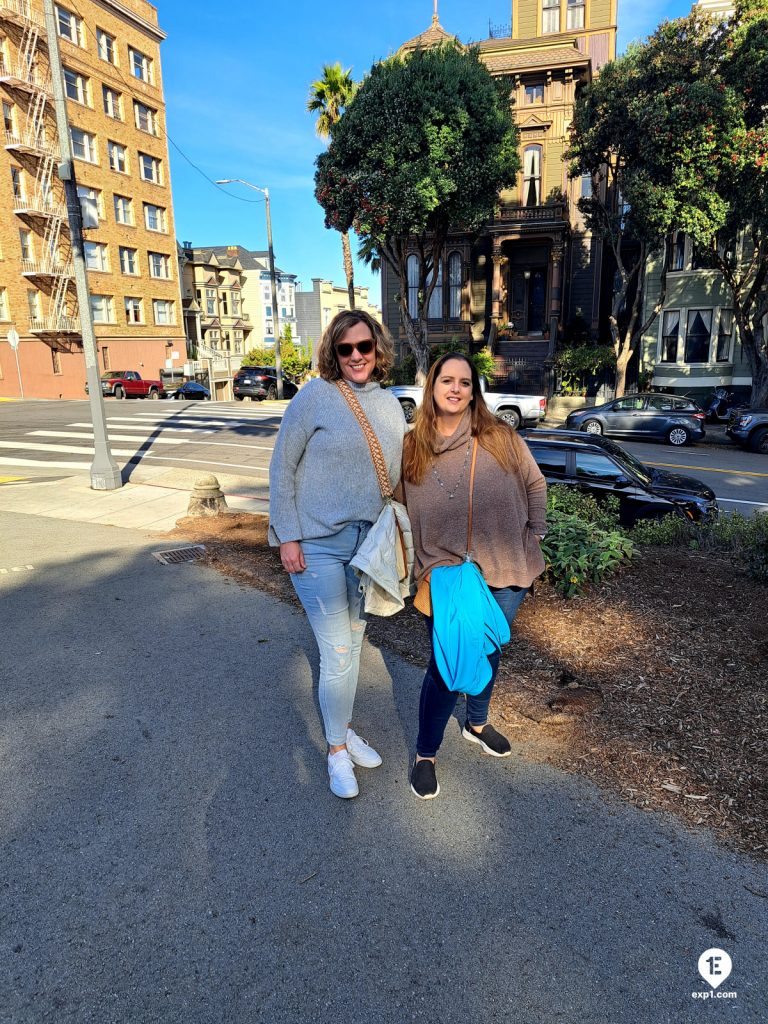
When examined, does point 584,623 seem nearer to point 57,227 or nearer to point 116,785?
point 116,785

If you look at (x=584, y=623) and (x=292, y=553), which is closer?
(x=292, y=553)

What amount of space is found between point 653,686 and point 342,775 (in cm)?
196

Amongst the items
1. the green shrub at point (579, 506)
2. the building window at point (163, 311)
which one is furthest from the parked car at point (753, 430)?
the building window at point (163, 311)

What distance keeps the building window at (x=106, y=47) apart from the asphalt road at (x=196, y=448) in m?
27.5

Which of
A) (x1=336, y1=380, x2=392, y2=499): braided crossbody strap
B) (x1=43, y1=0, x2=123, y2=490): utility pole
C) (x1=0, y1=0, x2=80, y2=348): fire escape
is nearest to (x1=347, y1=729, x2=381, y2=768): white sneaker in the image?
(x1=336, y1=380, x2=392, y2=499): braided crossbody strap

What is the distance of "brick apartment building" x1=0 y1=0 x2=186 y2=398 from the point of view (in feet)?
116

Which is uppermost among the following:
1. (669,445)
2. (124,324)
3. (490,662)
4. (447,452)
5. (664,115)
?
(664,115)

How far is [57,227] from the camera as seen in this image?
36.8 m

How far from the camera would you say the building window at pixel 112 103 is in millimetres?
39469

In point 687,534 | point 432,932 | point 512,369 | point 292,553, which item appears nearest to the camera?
point 432,932

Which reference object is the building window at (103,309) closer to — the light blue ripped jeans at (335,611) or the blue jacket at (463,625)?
the light blue ripped jeans at (335,611)

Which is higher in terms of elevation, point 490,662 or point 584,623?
point 490,662

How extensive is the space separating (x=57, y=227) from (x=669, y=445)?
34.8 meters

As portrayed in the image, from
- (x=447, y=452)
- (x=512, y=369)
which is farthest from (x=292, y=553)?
(x=512, y=369)
